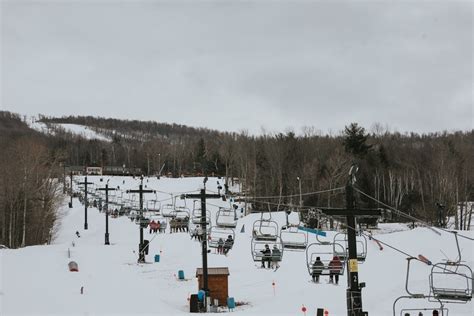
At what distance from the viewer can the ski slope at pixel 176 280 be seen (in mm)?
15086

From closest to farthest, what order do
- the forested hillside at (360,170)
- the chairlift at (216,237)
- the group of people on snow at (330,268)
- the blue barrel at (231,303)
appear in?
the group of people on snow at (330,268)
the blue barrel at (231,303)
the chairlift at (216,237)
the forested hillside at (360,170)

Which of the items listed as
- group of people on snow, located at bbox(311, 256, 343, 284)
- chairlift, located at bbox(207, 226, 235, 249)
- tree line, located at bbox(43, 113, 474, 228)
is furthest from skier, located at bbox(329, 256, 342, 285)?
tree line, located at bbox(43, 113, 474, 228)

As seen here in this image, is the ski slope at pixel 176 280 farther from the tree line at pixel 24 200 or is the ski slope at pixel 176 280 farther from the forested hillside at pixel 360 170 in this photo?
the forested hillside at pixel 360 170

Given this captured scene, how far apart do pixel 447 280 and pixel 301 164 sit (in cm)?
5082

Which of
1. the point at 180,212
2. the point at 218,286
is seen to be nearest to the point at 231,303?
the point at 218,286

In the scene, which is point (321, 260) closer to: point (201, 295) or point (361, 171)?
point (201, 295)

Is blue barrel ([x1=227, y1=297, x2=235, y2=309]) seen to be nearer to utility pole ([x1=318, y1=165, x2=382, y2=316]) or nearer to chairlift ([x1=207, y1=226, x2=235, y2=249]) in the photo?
chairlift ([x1=207, y1=226, x2=235, y2=249])

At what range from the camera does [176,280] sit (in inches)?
946

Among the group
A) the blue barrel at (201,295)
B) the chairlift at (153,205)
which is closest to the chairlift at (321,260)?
the blue barrel at (201,295)

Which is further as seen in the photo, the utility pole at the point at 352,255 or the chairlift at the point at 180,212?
the chairlift at the point at 180,212

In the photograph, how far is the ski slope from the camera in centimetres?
1509

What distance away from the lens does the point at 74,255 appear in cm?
2753

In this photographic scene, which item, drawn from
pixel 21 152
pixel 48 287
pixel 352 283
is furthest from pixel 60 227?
pixel 352 283

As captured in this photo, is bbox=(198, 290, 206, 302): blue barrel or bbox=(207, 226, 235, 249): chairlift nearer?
bbox=(198, 290, 206, 302): blue barrel
